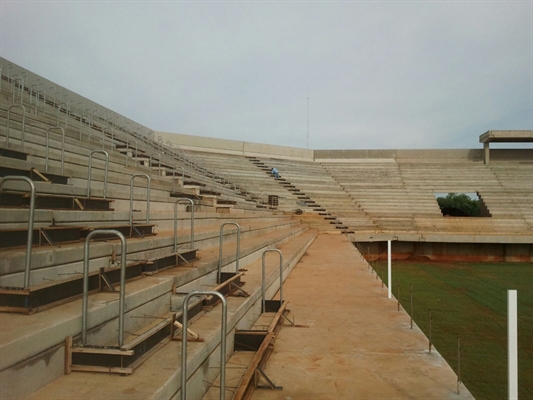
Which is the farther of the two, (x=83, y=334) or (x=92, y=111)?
(x=92, y=111)

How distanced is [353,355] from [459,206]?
3905 cm

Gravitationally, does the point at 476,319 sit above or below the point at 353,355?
below

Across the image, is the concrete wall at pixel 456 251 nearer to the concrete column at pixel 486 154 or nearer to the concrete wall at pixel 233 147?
the concrete column at pixel 486 154

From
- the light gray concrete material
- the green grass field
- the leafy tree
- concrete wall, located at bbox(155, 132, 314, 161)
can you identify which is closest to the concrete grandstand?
the light gray concrete material

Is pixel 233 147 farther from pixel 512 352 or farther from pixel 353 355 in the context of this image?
pixel 512 352

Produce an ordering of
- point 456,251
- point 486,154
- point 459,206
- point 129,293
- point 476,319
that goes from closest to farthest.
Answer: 1. point 129,293
2. point 476,319
3. point 456,251
4. point 486,154
5. point 459,206

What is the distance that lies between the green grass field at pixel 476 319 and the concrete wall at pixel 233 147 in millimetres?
17435

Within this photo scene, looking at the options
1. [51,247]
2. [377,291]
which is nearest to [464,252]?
[377,291]

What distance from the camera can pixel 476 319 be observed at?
7691 mm

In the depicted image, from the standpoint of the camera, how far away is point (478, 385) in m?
4.80

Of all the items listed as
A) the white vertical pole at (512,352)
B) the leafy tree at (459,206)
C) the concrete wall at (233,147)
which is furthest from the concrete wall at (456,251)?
the leafy tree at (459,206)

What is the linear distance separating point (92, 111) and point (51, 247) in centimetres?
1330

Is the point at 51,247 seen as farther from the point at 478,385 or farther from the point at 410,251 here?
the point at 410,251

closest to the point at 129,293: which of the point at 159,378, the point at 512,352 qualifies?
the point at 159,378
